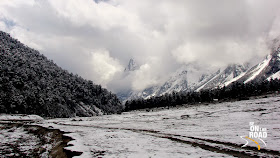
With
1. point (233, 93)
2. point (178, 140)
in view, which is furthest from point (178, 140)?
point (233, 93)

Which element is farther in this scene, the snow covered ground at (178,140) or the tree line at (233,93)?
the tree line at (233,93)

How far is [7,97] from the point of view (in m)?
141

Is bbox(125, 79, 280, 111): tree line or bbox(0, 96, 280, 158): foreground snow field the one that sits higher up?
bbox(125, 79, 280, 111): tree line

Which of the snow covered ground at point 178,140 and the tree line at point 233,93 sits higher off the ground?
the tree line at point 233,93

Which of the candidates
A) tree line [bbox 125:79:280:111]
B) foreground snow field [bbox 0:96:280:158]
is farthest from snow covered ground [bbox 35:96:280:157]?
tree line [bbox 125:79:280:111]

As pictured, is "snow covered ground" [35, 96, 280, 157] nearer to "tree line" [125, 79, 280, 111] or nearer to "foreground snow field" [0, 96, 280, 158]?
"foreground snow field" [0, 96, 280, 158]

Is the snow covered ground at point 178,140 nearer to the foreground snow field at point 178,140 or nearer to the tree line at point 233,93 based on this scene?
the foreground snow field at point 178,140

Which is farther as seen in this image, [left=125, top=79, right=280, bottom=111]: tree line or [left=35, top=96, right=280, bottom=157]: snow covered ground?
[left=125, top=79, right=280, bottom=111]: tree line

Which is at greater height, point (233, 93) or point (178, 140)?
point (233, 93)

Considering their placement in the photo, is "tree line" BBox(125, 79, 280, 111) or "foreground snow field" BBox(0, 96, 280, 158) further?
"tree line" BBox(125, 79, 280, 111)

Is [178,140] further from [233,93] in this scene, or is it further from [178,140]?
[233,93]

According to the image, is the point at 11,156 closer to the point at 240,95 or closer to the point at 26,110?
the point at 26,110

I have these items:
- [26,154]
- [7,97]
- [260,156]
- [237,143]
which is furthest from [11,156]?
[7,97]

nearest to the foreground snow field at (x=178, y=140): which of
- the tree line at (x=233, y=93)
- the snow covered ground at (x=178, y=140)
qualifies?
the snow covered ground at (x=178, y=140)
